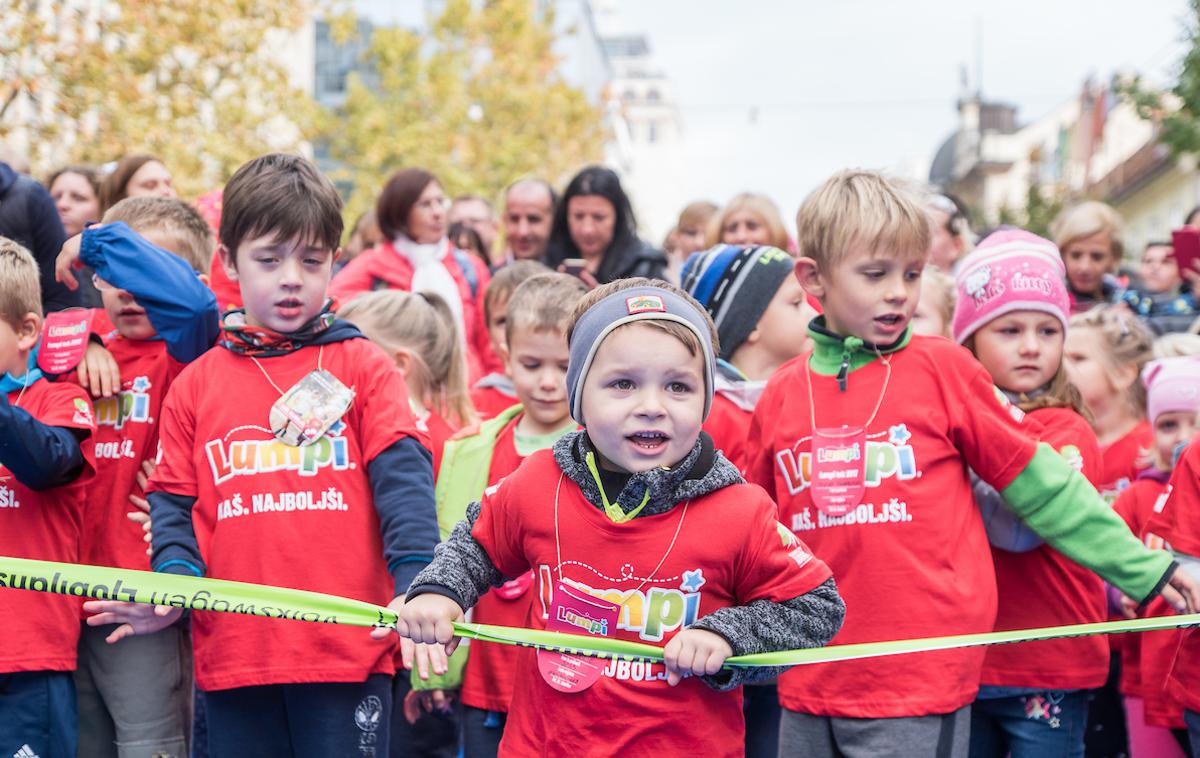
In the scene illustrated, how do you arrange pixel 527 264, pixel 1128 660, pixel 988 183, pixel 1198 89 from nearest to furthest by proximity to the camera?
pixel 1128 660 < pixel 527 264 < pixel 1198 89 < pixel 988 183

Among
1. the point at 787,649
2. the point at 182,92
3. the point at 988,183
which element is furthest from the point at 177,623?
the point at 988,183

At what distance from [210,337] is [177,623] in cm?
96

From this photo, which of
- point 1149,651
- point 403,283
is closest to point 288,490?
point 1149,651

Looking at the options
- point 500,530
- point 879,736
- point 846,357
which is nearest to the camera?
point 500,530

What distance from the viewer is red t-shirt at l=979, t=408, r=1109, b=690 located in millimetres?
4578

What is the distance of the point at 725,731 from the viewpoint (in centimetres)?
339

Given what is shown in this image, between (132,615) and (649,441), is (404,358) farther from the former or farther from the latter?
(649,441)

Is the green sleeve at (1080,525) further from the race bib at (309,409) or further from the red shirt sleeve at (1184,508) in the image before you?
the race bib at (309,409)

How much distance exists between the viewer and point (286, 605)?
3559mm

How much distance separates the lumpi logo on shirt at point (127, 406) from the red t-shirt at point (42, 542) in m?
0.23

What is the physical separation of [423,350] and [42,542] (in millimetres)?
1879

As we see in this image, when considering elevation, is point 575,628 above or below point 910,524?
below

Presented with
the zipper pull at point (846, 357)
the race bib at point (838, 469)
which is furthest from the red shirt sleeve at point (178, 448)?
the zipper pull at point (846, 357)

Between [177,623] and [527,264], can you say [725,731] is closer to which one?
[177,623]
